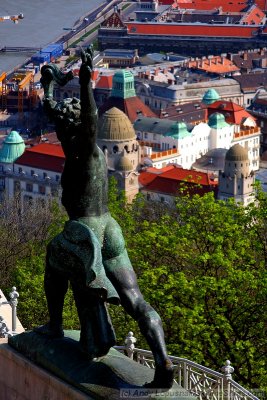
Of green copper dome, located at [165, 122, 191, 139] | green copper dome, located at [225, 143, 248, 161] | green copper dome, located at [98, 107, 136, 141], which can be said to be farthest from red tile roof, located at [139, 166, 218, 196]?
green copper dome, located at [165, 122, 191, 139]

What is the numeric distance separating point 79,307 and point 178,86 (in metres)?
104

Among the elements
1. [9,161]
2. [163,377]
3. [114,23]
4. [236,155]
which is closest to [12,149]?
[9,161]

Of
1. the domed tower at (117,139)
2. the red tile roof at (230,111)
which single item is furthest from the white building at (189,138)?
the domed tower at (117,139)

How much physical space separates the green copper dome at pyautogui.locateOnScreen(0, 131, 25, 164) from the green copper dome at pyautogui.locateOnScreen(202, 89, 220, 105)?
880 inches

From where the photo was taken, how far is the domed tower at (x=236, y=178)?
81812mm

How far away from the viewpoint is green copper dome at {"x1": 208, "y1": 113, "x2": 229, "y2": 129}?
100 m

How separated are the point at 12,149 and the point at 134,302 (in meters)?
76.1

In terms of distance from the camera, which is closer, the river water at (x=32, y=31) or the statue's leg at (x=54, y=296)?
the statue's leg at (x=54, y=296)

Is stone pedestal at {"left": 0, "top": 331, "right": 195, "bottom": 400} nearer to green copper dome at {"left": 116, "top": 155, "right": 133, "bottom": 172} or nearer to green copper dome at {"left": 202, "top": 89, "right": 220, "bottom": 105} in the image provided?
green copper dome at {"left": 116, "top": 155, "right": 133, "bottom": 172}

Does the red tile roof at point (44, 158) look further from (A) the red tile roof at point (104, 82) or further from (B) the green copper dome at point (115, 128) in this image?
(A) the red tile roof at point (104, 82)

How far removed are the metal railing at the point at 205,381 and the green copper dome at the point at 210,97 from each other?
304 ft

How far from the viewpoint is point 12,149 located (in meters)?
93.7

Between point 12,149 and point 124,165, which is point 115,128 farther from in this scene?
point 12,149

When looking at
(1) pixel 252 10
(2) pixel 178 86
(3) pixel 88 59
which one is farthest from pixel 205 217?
(1) pixel 252 10
